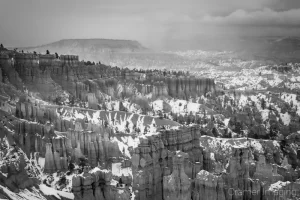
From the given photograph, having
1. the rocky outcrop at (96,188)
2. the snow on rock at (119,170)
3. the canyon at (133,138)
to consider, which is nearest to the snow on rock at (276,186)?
the canyon at (133,138)

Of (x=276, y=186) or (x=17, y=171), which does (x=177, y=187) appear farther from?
(x=17, y=171)

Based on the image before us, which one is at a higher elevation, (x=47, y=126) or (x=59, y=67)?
(x=59, y=67)

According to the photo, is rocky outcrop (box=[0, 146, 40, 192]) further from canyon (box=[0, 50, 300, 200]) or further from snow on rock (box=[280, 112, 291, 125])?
snow on rock (box=[280, 112, 291, 125])

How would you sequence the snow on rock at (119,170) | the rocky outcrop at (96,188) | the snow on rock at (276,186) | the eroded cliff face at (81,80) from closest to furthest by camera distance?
the snow on rock at (276,186) → the rocky outcrop at (96,188) → the snow on rock at (119,170) → the eroded cliff face at (81,80)

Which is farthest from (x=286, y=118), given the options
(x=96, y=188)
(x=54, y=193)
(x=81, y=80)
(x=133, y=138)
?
(x=96, y=188)

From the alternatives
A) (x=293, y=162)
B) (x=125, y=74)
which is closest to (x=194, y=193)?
(x=293, y=162)

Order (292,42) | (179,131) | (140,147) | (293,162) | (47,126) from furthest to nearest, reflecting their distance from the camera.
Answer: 1. (292,42)
2. (293,162)
3. (47,126)
4. (179,131)
5. (140,147)

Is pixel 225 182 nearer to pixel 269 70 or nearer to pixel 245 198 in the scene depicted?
pixel 245 198

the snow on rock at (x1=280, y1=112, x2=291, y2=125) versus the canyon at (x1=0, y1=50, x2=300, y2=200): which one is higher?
the canyon at (x1=0, y1=50, x2=300, y2=200)

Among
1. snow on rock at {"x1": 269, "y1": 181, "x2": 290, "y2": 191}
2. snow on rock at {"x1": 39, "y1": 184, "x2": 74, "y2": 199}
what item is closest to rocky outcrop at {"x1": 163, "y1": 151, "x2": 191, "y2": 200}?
snow on rock at {"x1": 269, "y1": 181, "x2": 290, "y2": 191}

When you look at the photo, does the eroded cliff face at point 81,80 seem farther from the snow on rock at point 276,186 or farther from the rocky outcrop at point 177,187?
the snow on rock at point 276,186

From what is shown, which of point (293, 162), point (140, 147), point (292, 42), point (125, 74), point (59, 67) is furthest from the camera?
point (292, 42)
